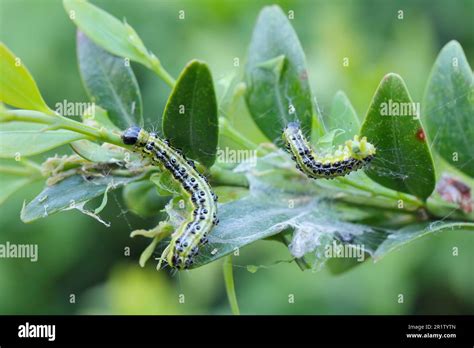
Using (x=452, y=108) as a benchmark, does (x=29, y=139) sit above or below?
below

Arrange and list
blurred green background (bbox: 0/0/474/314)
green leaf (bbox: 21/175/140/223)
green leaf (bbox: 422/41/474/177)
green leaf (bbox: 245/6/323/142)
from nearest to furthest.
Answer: green leaf (bbox: 21/175/140/223) < green leaf (bbox: 422/41/474/177) < green leaf (bbox: 245/6/323/142) < blurred green background (bbox: 0/0/474/314)

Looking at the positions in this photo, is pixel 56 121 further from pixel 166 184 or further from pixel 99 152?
pixel 166 184

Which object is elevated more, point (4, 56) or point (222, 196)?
point (4, 56)

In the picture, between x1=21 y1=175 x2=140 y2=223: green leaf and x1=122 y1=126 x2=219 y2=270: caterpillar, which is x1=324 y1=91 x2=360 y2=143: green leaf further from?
x1=21 y1=175 x2=140 y2=223: green leaf

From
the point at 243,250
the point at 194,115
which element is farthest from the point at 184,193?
the point at 243,250

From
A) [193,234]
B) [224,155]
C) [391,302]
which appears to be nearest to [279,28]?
[224,155]

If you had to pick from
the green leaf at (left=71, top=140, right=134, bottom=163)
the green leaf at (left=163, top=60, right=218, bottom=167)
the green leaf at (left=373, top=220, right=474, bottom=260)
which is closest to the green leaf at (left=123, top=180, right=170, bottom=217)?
the green leaf at (left=71, top=140, right=134, bottom=163)
